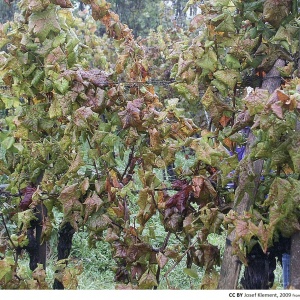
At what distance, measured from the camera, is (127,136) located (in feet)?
7.05

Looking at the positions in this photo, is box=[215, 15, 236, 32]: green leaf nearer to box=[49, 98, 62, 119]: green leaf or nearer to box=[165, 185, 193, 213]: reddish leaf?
box=[165, 185, 193, 213]: reddish leaf

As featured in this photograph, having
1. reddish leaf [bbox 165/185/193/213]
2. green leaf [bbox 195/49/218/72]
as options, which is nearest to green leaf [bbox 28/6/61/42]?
green leaf [bbox 195/49/218/72]

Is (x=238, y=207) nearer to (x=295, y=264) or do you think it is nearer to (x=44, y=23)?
(x=295, y=264)

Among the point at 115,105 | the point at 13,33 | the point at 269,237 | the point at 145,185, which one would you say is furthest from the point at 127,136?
the point at 269,237

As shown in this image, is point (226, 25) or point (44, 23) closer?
point (226, 25)

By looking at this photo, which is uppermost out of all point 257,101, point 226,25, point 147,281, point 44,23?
point 44,23

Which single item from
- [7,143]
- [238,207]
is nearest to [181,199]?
[238,207]

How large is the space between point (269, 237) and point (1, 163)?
143 cm

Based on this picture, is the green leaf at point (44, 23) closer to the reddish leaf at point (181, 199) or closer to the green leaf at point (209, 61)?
the green leaf at point (209, 61)

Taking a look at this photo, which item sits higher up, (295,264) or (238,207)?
(238,207)

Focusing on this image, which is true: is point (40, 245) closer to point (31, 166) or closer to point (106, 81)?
point (31, 166)

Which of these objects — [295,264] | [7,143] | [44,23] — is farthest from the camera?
[7,143]

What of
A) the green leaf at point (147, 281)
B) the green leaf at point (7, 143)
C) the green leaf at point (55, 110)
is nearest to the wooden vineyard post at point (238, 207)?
the green leaf at point (147, 281)

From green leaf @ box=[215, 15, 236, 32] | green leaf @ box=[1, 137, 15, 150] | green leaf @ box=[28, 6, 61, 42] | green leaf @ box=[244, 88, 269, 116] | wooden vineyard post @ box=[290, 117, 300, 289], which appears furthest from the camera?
green leaf @ box=[1, 137, 15, 150]
